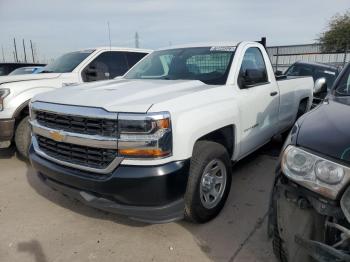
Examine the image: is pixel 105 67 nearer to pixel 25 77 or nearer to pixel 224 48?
pixel 25 77

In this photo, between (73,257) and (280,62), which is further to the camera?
(280,62)

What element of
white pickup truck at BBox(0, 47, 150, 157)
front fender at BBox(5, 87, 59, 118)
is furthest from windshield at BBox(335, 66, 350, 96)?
front fender at BBox(5, 87, 59, 118)

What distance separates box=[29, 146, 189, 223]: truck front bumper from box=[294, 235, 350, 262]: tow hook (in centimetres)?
113

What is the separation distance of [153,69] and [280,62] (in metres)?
18.5

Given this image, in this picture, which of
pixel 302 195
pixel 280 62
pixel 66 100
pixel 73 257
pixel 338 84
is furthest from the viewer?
pixel 280 62

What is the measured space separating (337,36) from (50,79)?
106 feet

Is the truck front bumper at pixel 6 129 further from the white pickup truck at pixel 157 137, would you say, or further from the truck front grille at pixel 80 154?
the truck front grille at pixel 80 154

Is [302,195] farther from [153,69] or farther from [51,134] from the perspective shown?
[153,69]

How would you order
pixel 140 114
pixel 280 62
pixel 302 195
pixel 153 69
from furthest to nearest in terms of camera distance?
pixel 280 62
pixel 153 69
pixel 140 114
pixel 302 195

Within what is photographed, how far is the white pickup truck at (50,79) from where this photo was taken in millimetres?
4984

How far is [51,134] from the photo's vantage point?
10.3 feet

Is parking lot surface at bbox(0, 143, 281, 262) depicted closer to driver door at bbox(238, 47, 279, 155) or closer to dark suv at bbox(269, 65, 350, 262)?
driver door at bbox(238, 47, 279, 155)

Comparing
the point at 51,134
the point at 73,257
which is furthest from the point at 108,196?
the point at 51,134

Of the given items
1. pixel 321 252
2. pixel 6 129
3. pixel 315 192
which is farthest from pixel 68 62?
pixel 321 252
